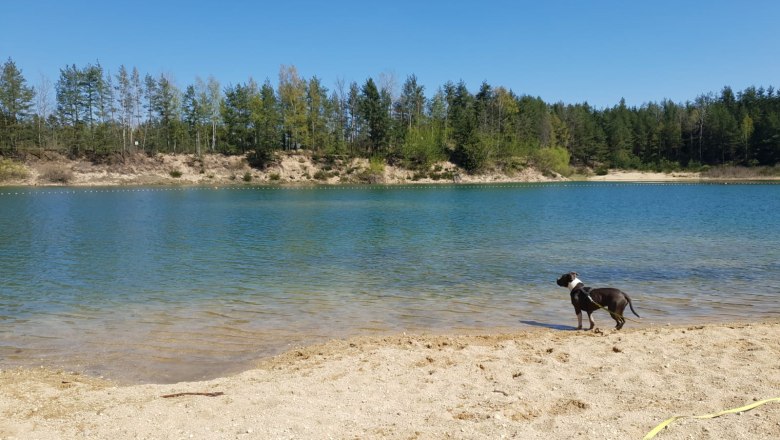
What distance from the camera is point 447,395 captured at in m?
6.76

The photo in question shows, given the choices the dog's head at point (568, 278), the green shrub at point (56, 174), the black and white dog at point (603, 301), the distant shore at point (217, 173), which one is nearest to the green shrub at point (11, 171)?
the distant shore at point (217, 173)

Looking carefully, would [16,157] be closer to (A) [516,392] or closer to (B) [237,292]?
(B) [237,292]

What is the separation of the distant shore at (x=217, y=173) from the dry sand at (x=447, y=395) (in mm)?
84212

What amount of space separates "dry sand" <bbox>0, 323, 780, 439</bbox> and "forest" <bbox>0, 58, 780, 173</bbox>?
3545 inches

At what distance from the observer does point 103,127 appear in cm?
9131

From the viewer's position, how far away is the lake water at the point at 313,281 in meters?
10.5

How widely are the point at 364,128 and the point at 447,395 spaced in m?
102

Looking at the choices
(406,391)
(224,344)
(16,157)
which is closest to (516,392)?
(406,391)

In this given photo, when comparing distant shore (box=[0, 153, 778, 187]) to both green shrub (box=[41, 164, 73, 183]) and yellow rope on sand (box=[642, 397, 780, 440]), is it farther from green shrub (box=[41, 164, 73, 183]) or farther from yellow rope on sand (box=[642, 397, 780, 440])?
yellow rope on sand (box=[642, 397, 780, 440])

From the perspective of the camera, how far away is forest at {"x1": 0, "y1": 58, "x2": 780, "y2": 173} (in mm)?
91000

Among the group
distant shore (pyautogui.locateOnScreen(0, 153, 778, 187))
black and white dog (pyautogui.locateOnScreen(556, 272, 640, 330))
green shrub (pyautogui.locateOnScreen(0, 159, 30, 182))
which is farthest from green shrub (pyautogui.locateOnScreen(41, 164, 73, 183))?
black and white dog (pyautogui.locateOnScreen(556, 272, 640, 330))

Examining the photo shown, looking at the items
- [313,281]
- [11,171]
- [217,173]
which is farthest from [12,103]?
[313,281]

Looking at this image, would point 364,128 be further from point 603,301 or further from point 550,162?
point 603,301

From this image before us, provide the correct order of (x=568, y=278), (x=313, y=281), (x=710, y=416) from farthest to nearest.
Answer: (x=313, y=281), (x=568, y=278), (x=710, y=416)
